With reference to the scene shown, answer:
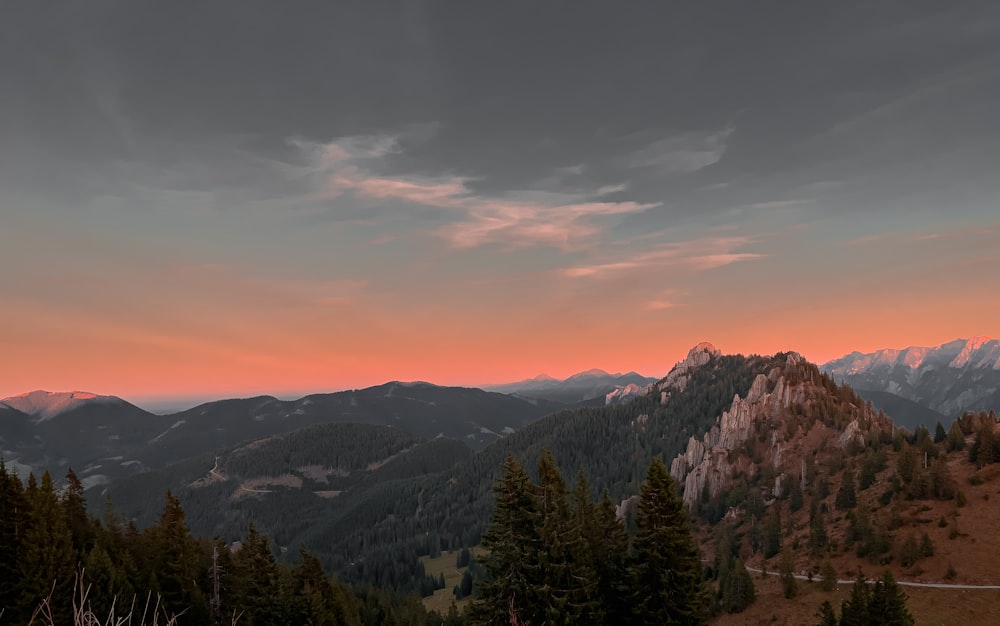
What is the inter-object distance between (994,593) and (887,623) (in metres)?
43.1

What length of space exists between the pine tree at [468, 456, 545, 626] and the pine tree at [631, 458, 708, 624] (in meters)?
9.17

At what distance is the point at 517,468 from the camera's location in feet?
156

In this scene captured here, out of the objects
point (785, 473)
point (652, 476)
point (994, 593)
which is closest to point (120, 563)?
point (652, 476)

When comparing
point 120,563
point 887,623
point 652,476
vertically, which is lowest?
point 887,623

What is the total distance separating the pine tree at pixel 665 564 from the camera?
45.5 metres

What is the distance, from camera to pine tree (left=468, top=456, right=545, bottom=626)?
147ft

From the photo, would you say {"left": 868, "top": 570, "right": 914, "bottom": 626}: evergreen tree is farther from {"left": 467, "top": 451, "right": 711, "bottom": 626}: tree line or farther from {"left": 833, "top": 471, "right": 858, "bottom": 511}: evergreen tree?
{"left": 833, "top": 471, "right": 858, "bottom": 511}: evergreen tree

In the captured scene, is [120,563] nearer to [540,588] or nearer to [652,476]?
[540,588]

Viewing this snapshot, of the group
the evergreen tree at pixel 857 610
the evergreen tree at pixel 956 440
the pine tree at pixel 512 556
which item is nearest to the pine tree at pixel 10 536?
the pine tree at pixel 512 556

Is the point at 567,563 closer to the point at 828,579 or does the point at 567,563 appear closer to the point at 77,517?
the point at 828,579

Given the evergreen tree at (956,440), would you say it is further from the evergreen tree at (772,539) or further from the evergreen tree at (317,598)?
the evergreen tree at (317,598)

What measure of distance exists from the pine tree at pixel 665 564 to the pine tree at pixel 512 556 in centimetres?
917

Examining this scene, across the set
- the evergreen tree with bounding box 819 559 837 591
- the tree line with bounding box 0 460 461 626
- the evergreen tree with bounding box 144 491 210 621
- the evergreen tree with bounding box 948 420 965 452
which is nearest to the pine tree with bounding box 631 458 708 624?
the tree line with bounding box 0 460 461 626

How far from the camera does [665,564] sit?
46.1 metres
